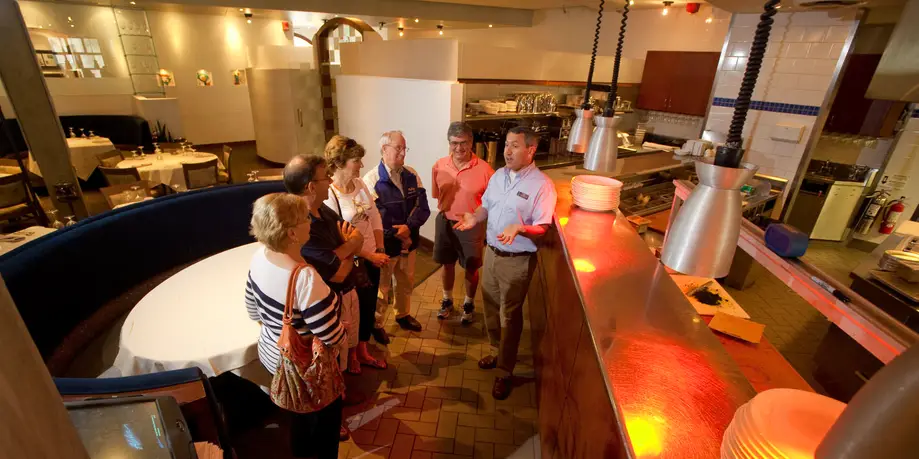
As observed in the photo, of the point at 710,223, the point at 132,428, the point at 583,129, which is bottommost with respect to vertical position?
the point at 132,428

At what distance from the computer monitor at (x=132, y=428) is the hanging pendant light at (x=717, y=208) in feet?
4.71

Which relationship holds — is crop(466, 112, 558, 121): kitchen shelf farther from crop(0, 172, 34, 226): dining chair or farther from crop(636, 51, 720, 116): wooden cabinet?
crop(0, 172, 34, 226): dining chair

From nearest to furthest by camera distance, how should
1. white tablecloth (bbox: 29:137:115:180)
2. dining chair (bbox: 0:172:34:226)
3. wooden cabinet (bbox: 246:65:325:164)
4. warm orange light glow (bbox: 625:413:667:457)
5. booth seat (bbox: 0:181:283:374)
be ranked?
warm orange light glow (bbox: 625:413:667:457)
booth seat (bbox: 0:181:283:374)
dining chair (bbox: 0:172:34:226)
white tablecloth (bbox: 29:137:115:180)
wooden cabinet (bbox: 246:65:325:164)

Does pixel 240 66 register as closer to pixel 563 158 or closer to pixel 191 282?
pixel 563 158

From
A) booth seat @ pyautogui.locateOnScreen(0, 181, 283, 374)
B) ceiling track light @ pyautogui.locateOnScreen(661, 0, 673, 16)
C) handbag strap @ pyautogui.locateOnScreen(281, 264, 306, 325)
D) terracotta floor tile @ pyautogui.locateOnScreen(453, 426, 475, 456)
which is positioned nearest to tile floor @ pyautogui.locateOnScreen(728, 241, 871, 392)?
terracotta floor tile @ pyautogui.locateOnScreen(453, 426, 475, 456)

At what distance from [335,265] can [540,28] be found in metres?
9.26

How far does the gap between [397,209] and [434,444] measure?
5.85ft

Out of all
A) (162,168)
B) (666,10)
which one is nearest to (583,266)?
(162,168)

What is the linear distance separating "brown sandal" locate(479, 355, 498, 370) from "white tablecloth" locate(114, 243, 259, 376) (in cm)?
187

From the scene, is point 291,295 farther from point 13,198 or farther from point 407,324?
point 13,198

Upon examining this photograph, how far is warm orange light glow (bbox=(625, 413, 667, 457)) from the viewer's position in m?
1.10

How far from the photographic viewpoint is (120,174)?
5.31 metres

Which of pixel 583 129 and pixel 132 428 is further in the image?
pixel 583 129

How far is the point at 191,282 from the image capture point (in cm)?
270
